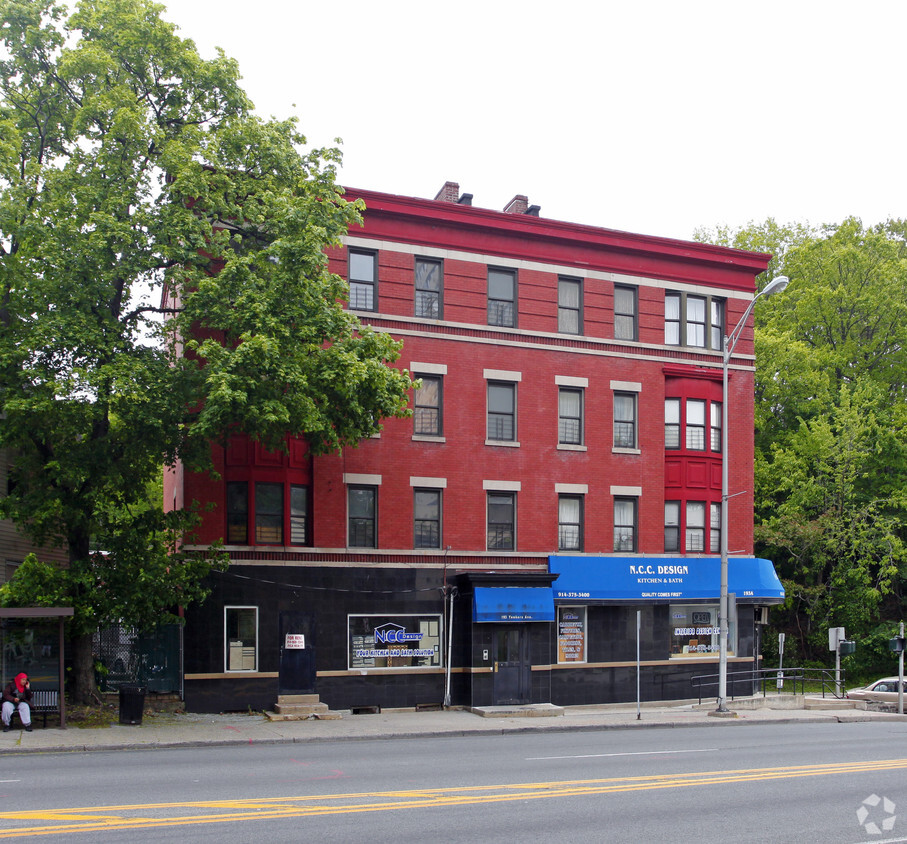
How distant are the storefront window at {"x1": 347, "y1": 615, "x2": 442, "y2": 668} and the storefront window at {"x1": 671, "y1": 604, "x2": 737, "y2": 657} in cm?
807

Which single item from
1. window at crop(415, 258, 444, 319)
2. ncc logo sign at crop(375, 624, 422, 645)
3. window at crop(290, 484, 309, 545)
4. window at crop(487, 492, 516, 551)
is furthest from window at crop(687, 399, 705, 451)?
window at crop(290, 484, 309, 545)

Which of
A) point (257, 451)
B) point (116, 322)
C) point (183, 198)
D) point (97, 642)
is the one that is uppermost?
point (183, 198)

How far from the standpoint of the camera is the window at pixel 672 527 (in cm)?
3281

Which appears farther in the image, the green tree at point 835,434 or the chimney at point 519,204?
the green tree at point 835,434

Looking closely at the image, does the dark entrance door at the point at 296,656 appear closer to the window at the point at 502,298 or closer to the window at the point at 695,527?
the window at the point at 502,298

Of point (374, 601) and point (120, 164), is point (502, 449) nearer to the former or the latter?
point (374, 601)

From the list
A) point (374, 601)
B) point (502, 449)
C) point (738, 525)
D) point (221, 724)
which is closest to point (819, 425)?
point (738, 525)

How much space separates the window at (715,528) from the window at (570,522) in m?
4.86

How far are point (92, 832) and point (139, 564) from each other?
1342cm

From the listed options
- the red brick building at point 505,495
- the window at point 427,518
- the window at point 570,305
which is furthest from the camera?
the window at point 570,305

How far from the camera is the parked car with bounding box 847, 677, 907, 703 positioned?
35250 millimetres

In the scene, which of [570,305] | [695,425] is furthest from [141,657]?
[695,425]

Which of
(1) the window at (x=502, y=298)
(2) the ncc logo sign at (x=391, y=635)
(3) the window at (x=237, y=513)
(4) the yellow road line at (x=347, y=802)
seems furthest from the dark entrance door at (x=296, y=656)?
(4) the yellow road line at (x=347, y=802)

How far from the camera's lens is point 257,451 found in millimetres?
27656
